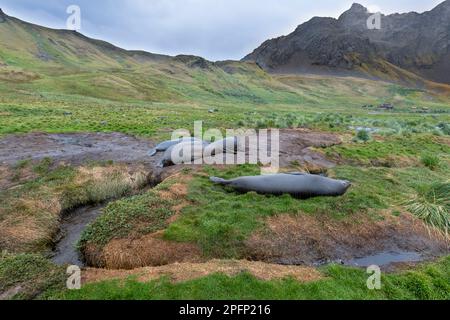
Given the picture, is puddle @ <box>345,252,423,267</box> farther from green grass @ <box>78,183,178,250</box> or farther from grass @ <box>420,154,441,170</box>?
grass @ <box>420,154,441,170</box>

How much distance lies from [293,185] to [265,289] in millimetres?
6233

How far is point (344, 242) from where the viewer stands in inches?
469

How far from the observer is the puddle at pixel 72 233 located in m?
11.1

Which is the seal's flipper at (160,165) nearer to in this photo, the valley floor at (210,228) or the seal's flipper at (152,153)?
the valley floor at (210,228)

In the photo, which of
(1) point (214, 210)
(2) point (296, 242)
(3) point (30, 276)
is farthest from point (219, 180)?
(3) point (30, 276)

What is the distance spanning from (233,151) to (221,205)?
7029mm

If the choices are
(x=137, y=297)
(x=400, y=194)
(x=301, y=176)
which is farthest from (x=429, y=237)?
(x=137, y=297)

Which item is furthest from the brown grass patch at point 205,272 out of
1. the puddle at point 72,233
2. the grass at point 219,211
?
the puddle at point 72,233

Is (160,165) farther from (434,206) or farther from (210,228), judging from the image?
(434,206)

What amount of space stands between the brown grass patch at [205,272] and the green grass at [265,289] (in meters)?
0.23

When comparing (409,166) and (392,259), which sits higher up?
(409,166)

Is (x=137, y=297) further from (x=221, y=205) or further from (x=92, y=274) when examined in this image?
(x=221, y=205)

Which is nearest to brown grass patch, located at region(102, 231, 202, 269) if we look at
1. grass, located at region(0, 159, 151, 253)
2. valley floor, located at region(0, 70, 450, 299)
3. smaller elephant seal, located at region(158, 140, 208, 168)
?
valley floor, located at region(0, 70, 450, 299)
